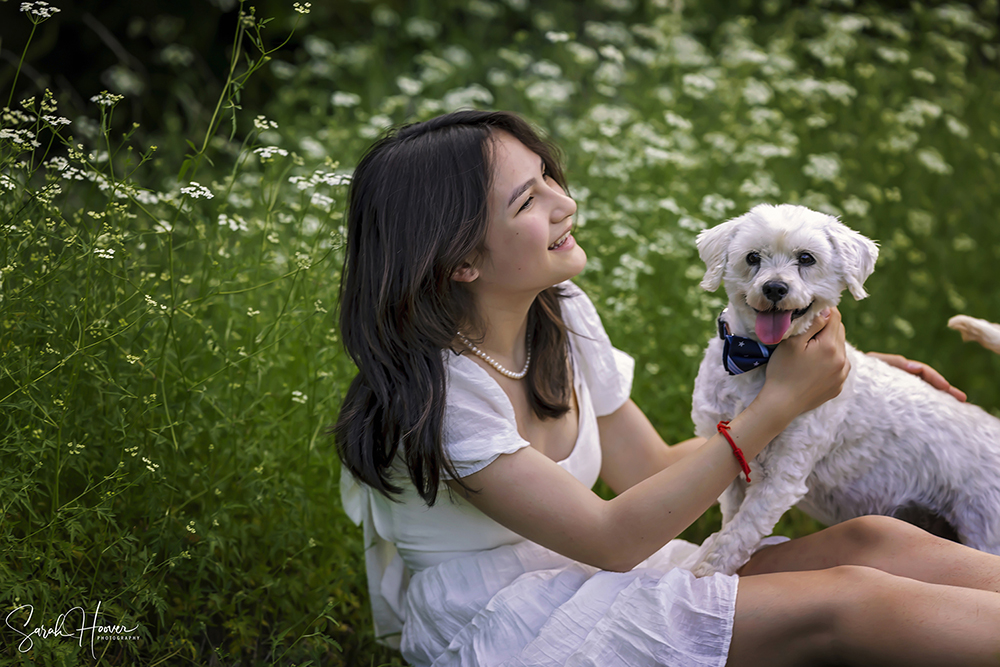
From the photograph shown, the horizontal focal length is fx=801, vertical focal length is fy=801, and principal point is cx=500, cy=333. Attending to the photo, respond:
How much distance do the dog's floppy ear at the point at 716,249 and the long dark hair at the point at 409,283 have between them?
0.60 meters

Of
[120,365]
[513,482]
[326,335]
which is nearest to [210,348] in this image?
[120,365]

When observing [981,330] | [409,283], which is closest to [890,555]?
[981,330]

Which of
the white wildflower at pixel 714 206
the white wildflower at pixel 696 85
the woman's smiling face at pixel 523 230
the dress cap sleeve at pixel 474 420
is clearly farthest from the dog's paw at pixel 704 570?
the white wildflower at pixel 696 85

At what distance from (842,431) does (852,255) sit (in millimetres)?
499

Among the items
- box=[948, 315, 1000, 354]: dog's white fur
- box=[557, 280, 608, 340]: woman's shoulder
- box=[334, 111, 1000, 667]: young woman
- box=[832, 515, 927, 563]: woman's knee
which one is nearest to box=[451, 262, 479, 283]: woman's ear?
box=[334, 111, 1000, 667]: young woman

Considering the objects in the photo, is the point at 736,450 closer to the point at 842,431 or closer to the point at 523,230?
the point at 842,431

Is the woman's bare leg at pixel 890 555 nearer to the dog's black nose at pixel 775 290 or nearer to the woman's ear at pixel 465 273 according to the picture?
the dog's black nose at pixel 775 290

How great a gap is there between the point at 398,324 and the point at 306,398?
0.74 m

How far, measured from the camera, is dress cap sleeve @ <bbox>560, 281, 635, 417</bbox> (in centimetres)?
253

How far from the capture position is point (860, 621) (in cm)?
178

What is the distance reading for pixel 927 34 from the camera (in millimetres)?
4836

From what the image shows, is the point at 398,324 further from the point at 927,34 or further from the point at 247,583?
the point at 927,34

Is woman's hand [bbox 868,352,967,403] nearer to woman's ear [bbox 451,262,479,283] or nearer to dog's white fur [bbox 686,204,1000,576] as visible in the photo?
dog's white fur [bbox 686,204,1000,576]

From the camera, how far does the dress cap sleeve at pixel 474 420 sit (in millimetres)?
1985
